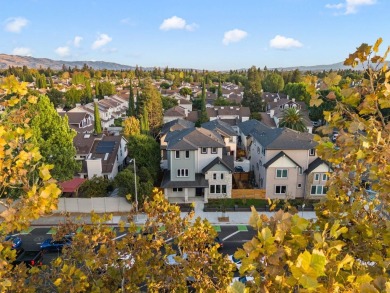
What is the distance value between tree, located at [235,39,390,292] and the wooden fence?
79.4ft

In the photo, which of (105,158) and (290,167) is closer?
(290,167)

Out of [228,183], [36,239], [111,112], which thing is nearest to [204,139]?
[228,183]

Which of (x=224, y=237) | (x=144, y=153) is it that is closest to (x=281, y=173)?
(x=224, y=237)

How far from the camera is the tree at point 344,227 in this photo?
10.7 feet

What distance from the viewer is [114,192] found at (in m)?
31.3

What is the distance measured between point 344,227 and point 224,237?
21664mm

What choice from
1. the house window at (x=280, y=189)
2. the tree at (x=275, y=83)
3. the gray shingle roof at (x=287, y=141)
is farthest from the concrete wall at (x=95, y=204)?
the tree at (x=275, y=83)

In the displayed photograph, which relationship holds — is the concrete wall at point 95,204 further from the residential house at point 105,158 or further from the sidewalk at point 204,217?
the residential house at point 105,158

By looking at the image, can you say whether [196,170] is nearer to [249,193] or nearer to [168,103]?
[249,193]

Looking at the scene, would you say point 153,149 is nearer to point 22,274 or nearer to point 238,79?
point 22,274

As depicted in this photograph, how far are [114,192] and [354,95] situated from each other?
29019 mm

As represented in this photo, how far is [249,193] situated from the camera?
30297 millimetres

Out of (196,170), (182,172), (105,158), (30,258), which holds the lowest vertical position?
(30,258)

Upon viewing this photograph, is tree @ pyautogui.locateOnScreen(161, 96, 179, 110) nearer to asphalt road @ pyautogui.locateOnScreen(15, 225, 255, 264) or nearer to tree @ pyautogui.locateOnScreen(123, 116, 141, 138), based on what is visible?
tree @ pyautogui.locateOnScreen(123, 116, 141, 138)
